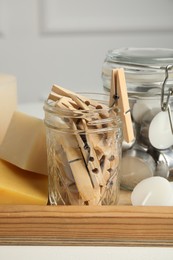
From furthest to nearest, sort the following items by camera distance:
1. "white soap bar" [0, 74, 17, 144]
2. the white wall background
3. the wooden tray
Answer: the white wall background < "white soap bar" [0, 74, 17, 144] < the wooden tray

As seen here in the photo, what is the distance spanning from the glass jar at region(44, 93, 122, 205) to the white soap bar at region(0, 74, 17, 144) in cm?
10

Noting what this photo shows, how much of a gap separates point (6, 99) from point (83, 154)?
14 cm

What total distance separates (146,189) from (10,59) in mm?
889

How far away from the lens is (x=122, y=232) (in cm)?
32

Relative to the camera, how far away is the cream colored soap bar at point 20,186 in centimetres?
35

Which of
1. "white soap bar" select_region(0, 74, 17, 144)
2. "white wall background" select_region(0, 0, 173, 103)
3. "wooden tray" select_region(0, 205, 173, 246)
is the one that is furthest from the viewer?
"white wall background" select_region(0, 0, 173, 103)

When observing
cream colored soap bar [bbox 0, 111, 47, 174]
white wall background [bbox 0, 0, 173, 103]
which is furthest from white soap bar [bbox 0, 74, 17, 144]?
white wall background [bbox 0, 0, 173, 103]

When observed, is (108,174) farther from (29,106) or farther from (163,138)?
(29,106)

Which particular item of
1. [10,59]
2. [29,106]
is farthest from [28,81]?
[29,106]

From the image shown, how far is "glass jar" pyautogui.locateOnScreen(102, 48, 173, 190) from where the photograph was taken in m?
0.38

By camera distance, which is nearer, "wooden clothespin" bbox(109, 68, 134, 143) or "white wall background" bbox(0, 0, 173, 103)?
"wooden clothespin" bbox(109, 68, 134, 143)

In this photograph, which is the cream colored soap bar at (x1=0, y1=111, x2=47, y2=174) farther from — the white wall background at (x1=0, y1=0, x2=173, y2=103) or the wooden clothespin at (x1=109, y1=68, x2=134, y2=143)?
the white wall background at (x1=0, y1=0, x2=173, y2=103)

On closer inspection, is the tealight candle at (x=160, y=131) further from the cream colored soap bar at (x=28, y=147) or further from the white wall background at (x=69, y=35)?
the white wall background at (x=69, y=35)

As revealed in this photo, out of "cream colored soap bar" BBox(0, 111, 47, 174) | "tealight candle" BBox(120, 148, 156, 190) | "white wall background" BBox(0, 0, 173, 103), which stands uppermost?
"cream colored soap bar" BBox(0, 111, 47, 174)
